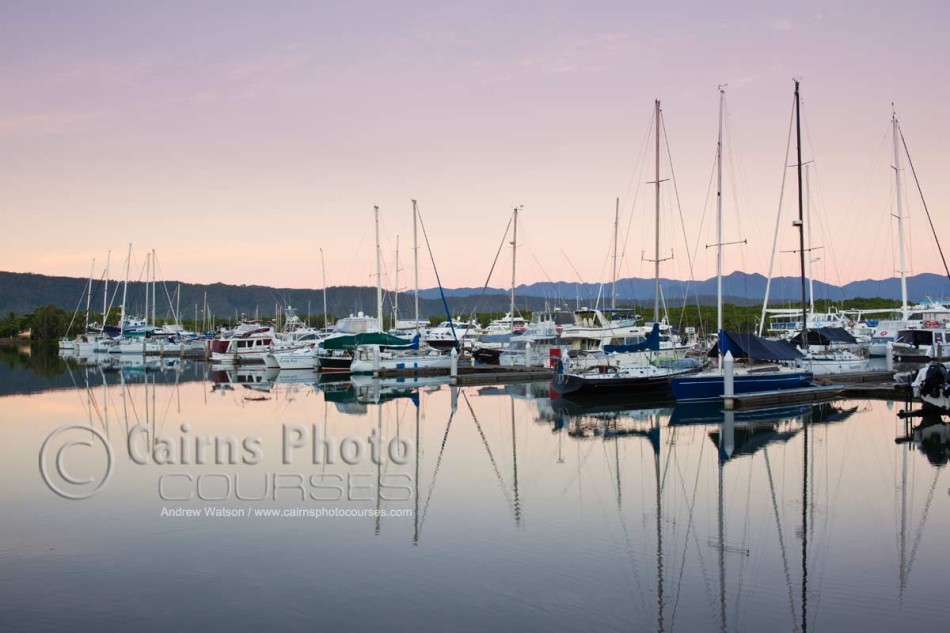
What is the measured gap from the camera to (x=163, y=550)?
507 inches

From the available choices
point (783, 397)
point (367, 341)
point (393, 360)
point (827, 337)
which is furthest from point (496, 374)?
point (827, 337)

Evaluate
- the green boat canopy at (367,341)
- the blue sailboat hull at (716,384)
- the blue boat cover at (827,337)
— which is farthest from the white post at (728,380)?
the green boat canopy at (367,341)

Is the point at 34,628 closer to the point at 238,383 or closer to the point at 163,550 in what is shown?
the point at 163,550

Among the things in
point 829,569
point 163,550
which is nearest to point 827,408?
point 829,569

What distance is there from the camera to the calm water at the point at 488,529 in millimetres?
10438

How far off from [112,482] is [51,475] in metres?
2.04

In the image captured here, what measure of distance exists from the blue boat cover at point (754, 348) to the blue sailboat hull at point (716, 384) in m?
0.75

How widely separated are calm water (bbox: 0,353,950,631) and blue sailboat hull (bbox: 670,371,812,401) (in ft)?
14.1

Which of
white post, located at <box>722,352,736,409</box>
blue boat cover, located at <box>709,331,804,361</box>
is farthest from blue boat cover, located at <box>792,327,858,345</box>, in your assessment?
white post, located at <box>722,352,736,409</box>

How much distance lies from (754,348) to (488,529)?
21115mm

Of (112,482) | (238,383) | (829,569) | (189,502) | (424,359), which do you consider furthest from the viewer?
(424,359)

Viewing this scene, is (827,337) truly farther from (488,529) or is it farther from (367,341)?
(488,529)

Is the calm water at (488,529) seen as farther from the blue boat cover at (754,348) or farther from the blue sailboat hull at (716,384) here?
the blue boat cover at (754,348)

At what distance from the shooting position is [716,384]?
32.4 metres
